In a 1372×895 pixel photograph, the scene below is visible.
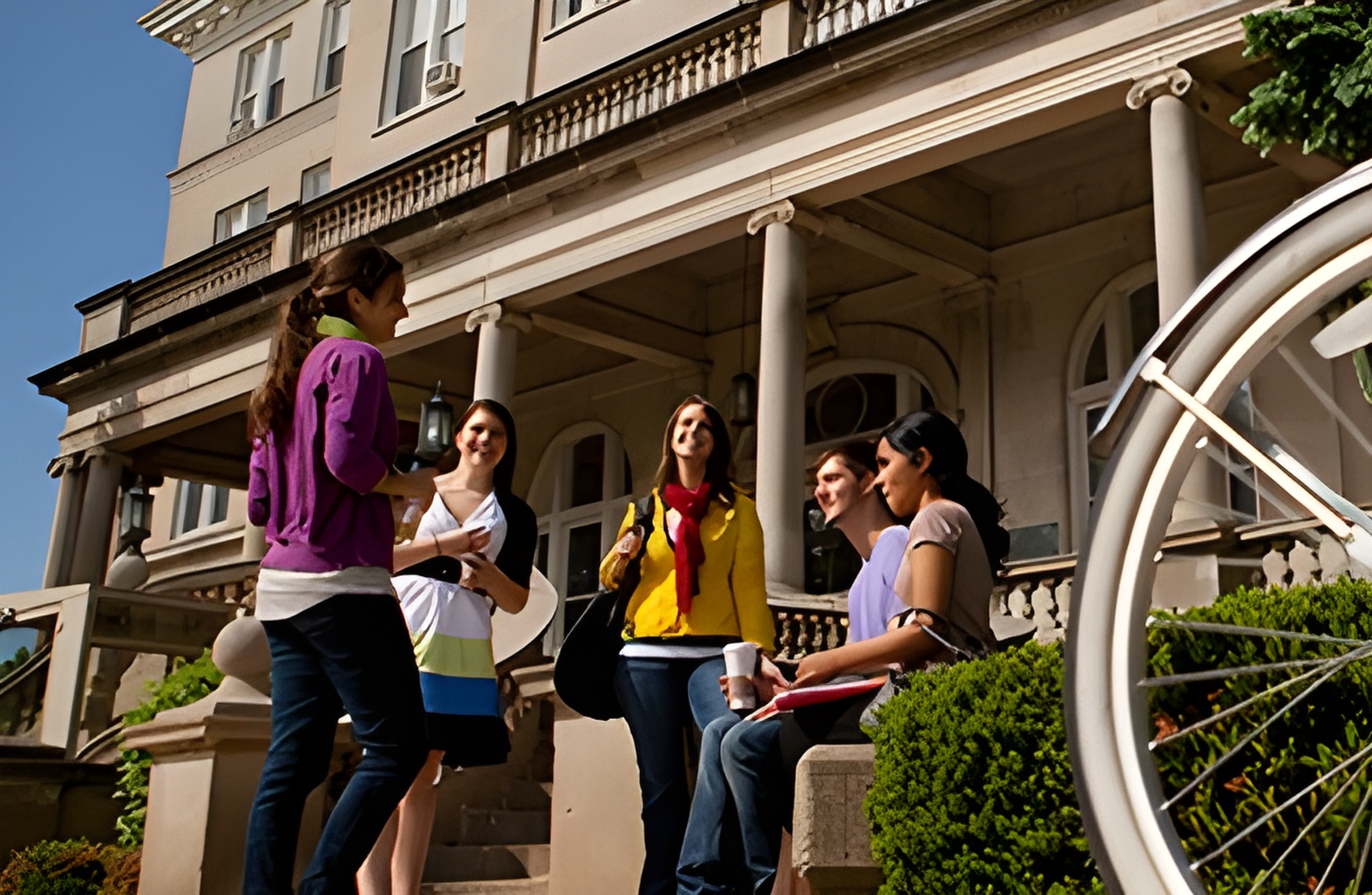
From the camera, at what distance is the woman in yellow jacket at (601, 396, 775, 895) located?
5.19 m

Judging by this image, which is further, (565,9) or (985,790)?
(565,9)

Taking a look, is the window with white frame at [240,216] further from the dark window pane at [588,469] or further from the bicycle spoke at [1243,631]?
the bicycle spoke at [1243,631]

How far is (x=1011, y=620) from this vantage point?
331 inches

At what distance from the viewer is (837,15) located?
46.4ft

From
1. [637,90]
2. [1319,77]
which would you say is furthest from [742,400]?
[1319,77]

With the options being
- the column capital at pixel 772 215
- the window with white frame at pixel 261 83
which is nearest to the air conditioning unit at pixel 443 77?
the window with white frame at pixel 261 83

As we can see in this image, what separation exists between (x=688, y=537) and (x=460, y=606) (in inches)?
34.3

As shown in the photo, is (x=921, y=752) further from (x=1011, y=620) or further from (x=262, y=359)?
(x=262, y=359)

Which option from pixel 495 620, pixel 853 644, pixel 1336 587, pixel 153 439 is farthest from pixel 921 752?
pixel 153 439

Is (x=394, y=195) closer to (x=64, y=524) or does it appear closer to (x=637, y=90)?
(x=637, y=90)

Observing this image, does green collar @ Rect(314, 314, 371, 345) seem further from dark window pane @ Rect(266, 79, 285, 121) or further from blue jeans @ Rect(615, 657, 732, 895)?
dark window pane @ Rect(266, 79, 285, 121)

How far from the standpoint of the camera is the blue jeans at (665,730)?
17.0 ft

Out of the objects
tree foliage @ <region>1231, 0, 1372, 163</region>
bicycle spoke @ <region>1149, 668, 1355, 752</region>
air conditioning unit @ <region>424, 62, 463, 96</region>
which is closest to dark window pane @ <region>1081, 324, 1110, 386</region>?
tree foliage @ <region>1231, 0, 1372, 163</region>

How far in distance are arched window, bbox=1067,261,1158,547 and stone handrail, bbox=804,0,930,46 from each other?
3.79m
